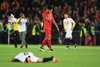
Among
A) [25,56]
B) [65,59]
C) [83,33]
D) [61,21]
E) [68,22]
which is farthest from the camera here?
[61,21]

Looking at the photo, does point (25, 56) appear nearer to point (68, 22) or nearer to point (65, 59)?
point (65, 59)

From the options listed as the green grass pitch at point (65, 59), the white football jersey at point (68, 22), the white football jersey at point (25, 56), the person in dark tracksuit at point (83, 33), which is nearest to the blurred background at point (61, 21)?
the person in dark tracksuit at point (83, 33)

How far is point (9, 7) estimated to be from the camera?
3538cm

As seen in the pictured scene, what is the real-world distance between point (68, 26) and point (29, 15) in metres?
8.67

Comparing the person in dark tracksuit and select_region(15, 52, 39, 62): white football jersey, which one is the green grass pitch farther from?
the person in dark tracksuit

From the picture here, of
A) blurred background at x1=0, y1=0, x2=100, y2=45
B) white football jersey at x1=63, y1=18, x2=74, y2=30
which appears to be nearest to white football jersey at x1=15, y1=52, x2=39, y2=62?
white football jersey at x1=63, y1=18, x2=74, y2=30

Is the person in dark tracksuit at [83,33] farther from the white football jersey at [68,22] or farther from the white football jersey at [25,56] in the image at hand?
the white football jersey at [25,56]

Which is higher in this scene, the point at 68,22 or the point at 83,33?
the point at 68,22

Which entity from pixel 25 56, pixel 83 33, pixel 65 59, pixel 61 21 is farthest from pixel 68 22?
pixel 25 56

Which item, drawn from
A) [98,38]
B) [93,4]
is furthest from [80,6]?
[98,38]

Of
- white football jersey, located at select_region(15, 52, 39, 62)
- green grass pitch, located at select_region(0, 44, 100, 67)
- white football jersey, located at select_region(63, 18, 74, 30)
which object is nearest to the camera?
green grass pitch, located at select_region(0, 44, 100, 67)

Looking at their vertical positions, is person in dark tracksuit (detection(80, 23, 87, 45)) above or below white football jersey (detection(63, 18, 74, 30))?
below

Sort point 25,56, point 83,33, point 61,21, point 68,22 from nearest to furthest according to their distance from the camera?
point 25,56 → point 68,22 → point 83,33 → point 61,21

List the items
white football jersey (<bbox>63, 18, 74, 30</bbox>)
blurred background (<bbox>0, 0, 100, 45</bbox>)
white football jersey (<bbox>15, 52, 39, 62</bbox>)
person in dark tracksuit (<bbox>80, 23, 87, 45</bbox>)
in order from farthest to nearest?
blurred background (<bbox>0, 0, 100, 45</bbox>), person in dark tracksuit (<bbox>80, 23, 87, 45</bbox>), white football jersey (<bbox>63, 18, 74, 30</bbox>), white football jersey (<bbox>15, 52, 39, 62</bbox>)
